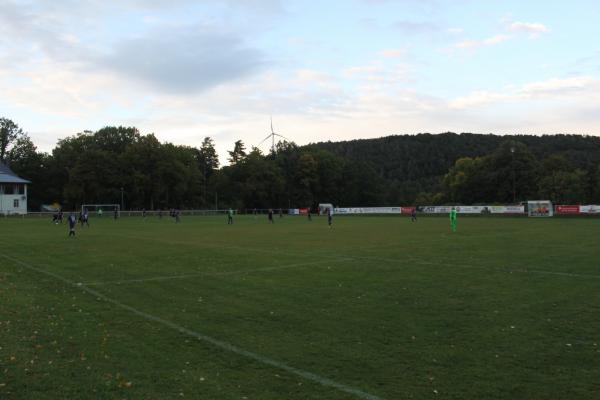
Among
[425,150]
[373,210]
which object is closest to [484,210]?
[373,210]

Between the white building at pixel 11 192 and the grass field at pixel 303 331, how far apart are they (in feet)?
277

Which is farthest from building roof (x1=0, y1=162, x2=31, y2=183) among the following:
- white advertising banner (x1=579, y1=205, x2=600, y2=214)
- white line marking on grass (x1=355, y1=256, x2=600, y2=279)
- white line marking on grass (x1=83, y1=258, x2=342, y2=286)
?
white advertising banner (x1=579, y1=205, x2=600, y2=214)

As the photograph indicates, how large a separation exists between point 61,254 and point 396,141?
15995 cm

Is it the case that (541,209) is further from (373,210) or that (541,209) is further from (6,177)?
(6,177)

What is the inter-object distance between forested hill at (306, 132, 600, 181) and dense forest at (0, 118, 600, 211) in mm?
13703

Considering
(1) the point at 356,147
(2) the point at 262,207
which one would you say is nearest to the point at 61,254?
(2) the point at 262,207

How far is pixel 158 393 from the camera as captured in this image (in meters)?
5.51

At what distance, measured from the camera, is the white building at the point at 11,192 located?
88.6 meters

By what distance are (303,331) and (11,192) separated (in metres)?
97.8

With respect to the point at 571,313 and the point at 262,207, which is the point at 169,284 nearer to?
the point at 571,313

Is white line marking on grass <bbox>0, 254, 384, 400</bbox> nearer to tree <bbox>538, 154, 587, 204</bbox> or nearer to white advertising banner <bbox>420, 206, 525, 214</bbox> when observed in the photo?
white advertising banner <bbox>420, 206, 525, 214</bbox>

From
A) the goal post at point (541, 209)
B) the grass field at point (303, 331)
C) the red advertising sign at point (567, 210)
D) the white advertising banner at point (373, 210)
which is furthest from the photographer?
the white advertising banner at point (373, 210)

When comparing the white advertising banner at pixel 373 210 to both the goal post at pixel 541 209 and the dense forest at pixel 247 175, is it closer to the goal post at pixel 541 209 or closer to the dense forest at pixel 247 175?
the goal post at pixel 541 209

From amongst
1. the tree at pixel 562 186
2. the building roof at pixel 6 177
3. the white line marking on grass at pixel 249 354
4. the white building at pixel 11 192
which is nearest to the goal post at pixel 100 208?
the white building at pixel 11 192
